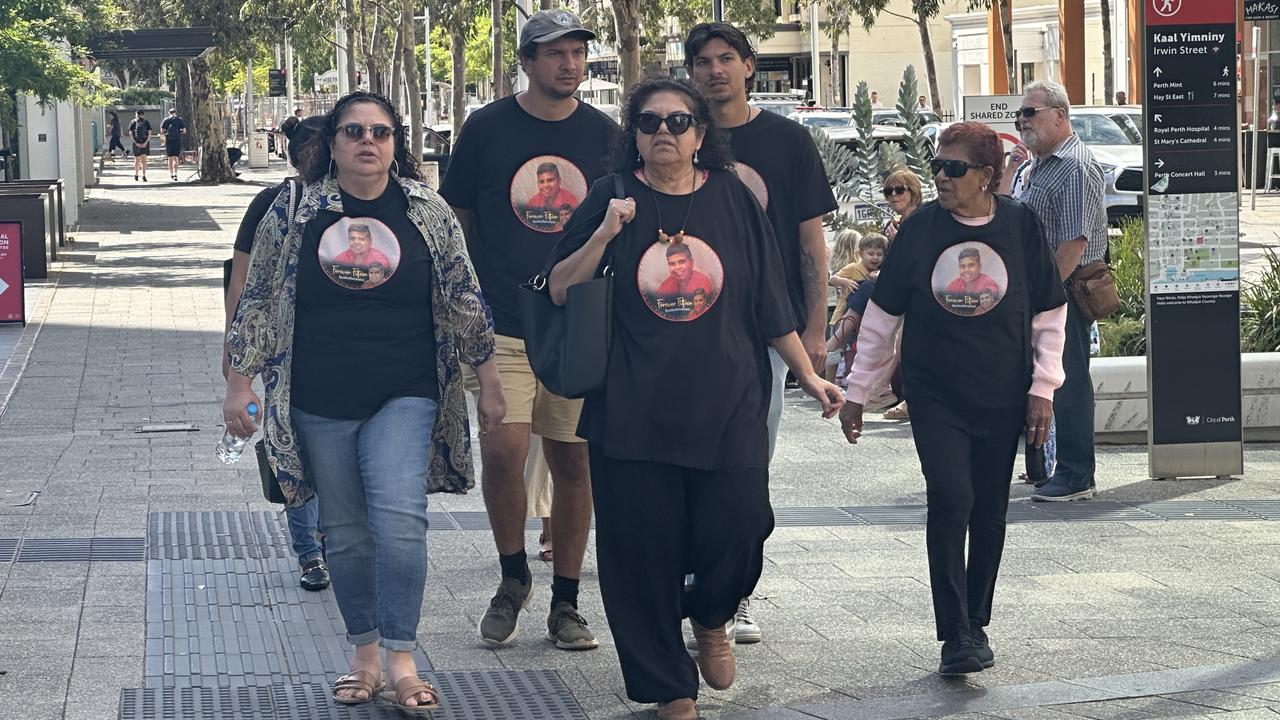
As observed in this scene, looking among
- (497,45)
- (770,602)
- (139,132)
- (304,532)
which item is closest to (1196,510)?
(770,602)

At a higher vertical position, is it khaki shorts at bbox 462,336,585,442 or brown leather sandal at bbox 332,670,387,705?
khaki shorts at bbox 462,336,585,442

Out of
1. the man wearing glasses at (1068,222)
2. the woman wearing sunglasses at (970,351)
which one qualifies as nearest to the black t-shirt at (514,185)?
the woman wearing sunglasses at (970,351)

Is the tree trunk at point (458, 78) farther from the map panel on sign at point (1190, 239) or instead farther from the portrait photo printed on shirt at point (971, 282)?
the portrait photo printed on shirt at point (971, 282)

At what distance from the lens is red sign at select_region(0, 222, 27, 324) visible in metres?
16.2

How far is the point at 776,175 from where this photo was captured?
5918mm

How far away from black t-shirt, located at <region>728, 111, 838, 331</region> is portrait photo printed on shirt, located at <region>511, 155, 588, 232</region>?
0.55 m

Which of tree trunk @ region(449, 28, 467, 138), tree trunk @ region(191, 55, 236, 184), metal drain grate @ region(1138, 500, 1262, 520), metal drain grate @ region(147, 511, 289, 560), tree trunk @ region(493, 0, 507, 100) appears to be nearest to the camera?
metal drain grate @ region(147, 511, 289, 560)

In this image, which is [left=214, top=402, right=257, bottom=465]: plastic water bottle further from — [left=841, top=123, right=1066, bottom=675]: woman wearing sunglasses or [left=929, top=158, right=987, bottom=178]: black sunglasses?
[left=929, top=158, right=987, bottom=178]: black sunglasses

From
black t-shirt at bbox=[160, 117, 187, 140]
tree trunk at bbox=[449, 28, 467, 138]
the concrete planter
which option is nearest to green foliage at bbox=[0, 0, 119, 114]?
the concrete planter

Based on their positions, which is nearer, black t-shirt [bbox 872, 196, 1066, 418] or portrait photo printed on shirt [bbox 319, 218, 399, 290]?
portrait photo printed on shirt [bbox 319, 218, 399, 290]

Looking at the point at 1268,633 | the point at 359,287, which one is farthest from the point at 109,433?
the point at 1268,633

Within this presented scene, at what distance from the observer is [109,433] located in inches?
419

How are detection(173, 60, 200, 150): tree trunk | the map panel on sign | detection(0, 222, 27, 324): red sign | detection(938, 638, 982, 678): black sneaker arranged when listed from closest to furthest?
1. detection(938, 638, 982, 678): black sneaker
2. the map panel on sign
3. detection(0, 222, 27, 324): red sign
4. detection(173, 60, 200, 150): tree trunk

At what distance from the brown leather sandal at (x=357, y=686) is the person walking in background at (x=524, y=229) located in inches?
29.4
